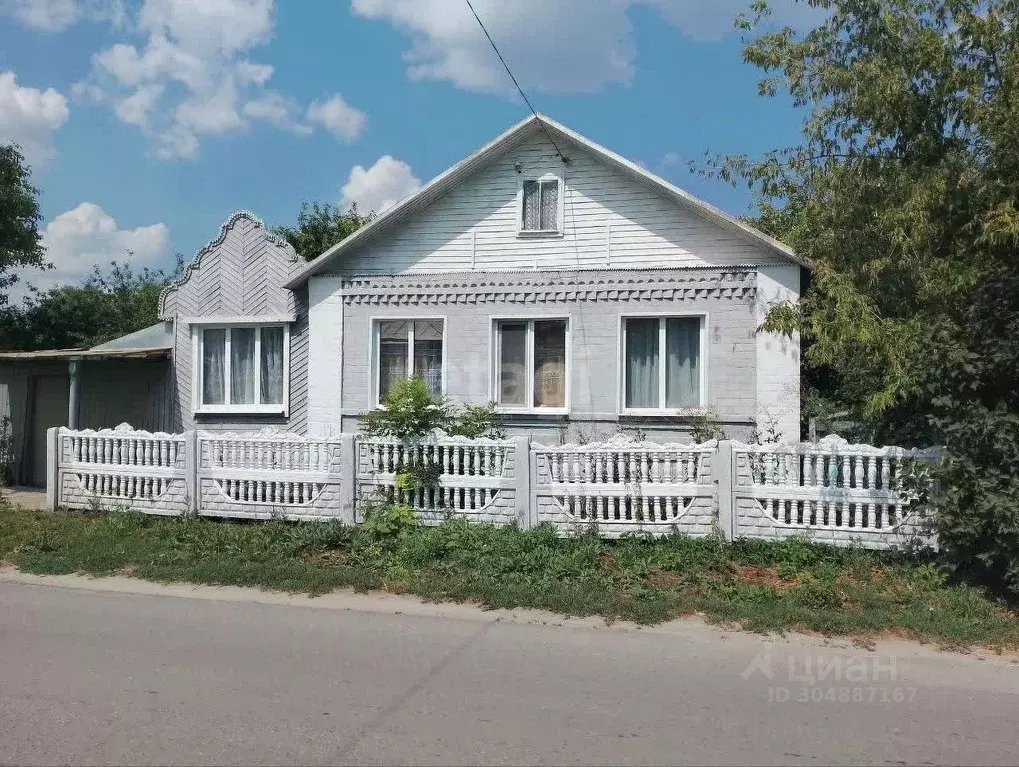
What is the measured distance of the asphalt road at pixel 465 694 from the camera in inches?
170

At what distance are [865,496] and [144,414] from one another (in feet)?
39.5

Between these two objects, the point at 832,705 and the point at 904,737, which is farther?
the point at 832,705

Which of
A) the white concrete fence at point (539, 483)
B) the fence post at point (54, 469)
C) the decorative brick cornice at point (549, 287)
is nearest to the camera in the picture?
the white concrete fence at point (539, 483)

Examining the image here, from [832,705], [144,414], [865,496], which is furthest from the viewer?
[144,414]

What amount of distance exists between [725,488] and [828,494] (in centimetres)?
103

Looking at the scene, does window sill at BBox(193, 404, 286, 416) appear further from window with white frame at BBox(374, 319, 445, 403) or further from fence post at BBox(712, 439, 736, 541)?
fence post at BBox(712, 439, 736, 541)

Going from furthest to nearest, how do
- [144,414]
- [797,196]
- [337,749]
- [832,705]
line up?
1. [144,414]
2. [797,196]
3. [832,705]
4. [337,749]

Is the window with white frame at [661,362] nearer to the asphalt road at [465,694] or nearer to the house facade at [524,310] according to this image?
the house facade at [524,310]

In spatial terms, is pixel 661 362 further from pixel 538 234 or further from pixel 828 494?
pixel 828 494

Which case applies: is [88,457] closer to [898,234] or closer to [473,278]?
[473,278]

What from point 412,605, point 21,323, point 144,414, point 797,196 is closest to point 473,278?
point 797,196

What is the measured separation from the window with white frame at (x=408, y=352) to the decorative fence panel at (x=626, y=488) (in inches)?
141

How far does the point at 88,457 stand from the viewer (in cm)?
1109

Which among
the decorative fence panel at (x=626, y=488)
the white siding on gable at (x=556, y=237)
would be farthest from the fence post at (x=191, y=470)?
the decorative fence panel at (x=626, y=488)
